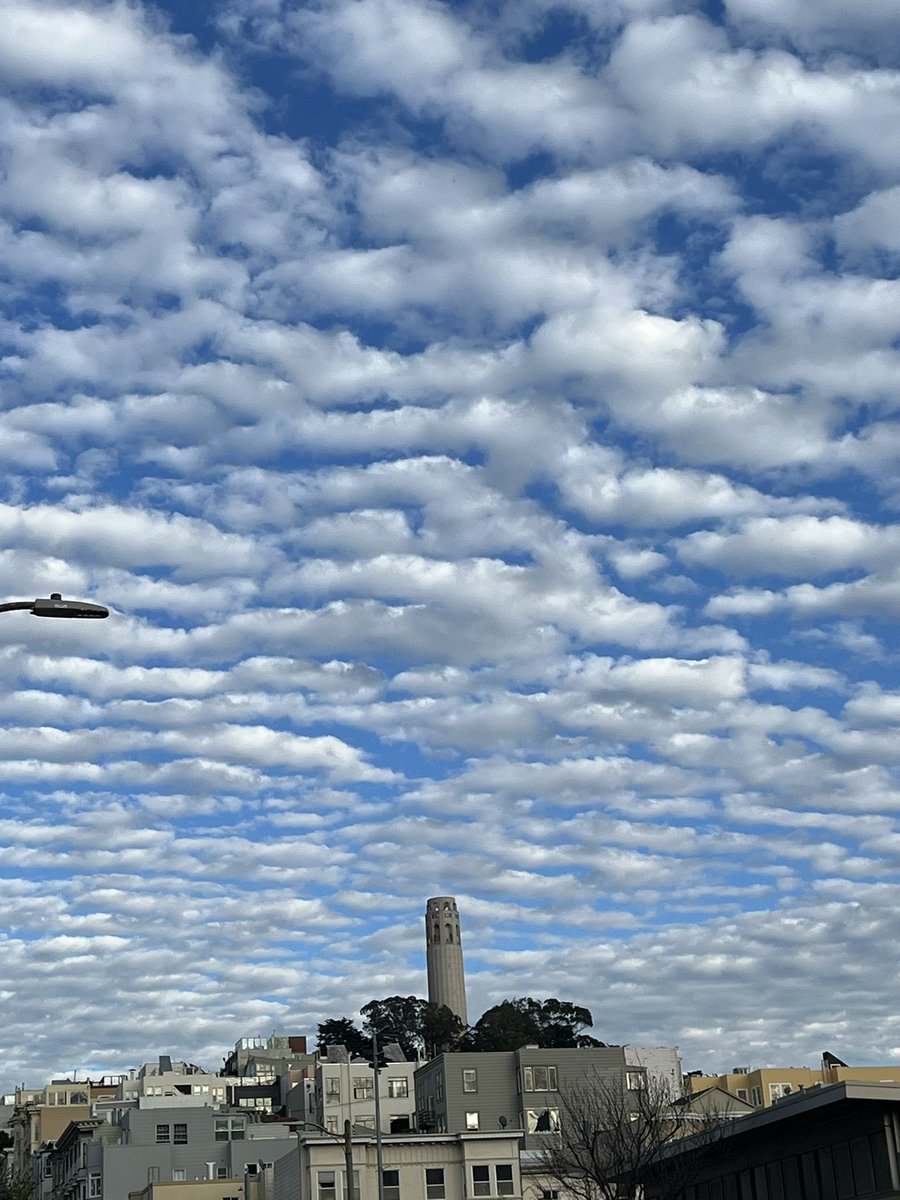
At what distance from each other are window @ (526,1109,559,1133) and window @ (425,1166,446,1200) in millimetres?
20241

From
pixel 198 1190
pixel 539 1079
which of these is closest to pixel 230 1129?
pixel 198 1190

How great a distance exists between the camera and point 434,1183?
89.1 m

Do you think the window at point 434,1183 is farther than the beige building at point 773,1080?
No

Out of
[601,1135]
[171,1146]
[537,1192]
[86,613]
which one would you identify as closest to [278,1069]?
[171,1146]

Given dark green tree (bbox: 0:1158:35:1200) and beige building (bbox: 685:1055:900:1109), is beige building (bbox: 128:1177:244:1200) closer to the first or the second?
dark green tree (bbox: 0:1158:35:1200)

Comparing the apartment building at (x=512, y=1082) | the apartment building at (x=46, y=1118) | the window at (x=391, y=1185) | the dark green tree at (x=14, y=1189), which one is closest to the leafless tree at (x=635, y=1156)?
the window at (x=391, y=1185)

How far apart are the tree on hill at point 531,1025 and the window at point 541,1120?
5262 centimetres

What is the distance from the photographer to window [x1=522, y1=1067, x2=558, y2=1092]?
11488 centimetres

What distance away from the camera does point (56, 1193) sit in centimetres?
13438

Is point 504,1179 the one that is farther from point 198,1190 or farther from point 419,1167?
point 198,1190

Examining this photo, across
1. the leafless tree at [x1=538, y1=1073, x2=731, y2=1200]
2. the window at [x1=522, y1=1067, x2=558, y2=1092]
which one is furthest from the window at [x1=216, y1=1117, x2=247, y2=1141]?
the leafless tree at [x1=538, y1=1073, x2=731, y2=1200]

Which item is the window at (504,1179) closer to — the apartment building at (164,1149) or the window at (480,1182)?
the window at (480,1182)

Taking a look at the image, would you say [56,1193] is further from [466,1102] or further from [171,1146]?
[466,1102]

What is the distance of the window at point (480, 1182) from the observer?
8931 cm
